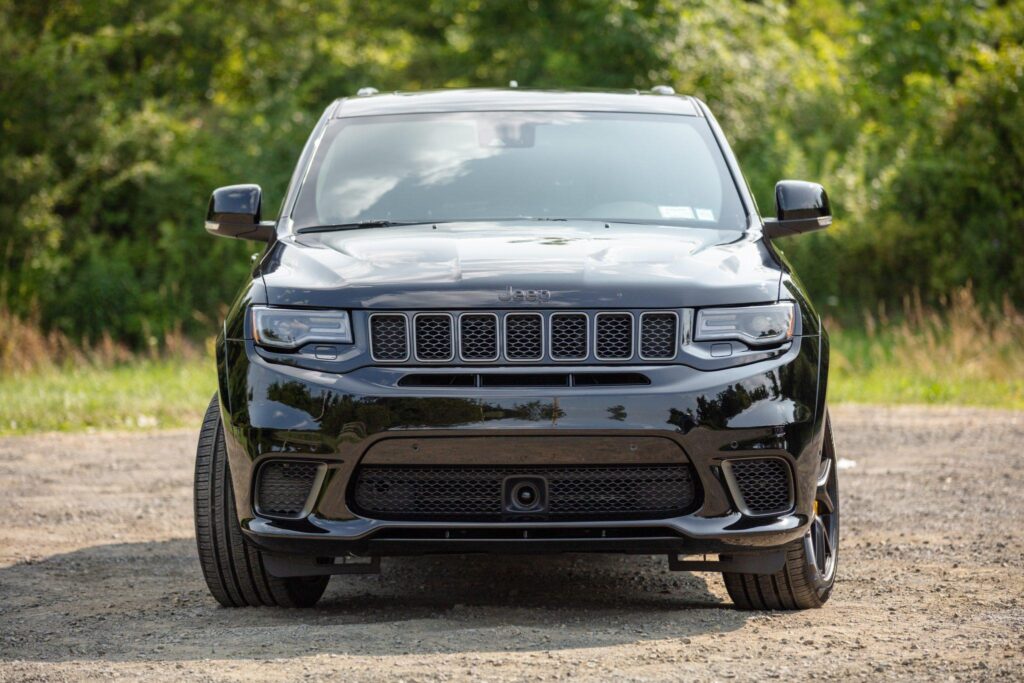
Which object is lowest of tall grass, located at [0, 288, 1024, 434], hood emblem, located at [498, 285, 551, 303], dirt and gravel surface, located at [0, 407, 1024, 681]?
tall grass, located at [0, 288, 1024, 434]

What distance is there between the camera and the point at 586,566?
6402mm

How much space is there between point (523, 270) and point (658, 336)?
47 cm

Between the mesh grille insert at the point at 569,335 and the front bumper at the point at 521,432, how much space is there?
0.13 m

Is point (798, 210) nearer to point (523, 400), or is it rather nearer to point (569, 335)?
point (569, 335)

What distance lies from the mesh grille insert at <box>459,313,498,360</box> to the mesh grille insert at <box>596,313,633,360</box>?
1.04 ft

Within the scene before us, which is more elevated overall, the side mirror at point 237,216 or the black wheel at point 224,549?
the side mirror at point 237,216

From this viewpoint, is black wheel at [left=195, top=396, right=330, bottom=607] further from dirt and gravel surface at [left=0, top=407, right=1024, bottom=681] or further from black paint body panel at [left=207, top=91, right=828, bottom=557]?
black paint body panel at [left=207, top=91, right=828, bottom=557]

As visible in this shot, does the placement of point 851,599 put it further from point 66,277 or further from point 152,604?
point 66,277

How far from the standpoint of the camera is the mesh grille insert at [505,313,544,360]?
178 inches

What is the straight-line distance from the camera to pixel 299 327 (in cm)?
462

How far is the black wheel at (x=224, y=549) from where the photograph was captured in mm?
5094

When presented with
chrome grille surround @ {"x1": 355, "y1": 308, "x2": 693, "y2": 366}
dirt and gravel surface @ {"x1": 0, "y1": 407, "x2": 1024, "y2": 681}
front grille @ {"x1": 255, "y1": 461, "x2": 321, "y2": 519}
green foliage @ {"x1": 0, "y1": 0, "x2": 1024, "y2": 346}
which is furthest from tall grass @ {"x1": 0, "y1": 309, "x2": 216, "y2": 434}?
chrome grille surround @ {"x1": 355, "y1": 308, "x2": 693, "y2": 366}

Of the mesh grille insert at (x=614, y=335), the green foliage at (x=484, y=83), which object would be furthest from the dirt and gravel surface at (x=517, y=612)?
the green foliage at (x=484, y=83)

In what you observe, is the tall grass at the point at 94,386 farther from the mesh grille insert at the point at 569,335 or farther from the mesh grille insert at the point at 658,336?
the mesh grille insert at the point at 658,336
